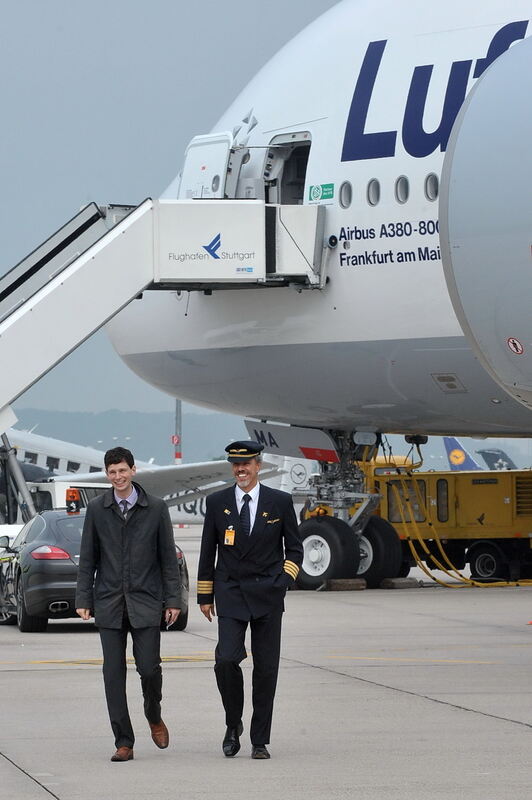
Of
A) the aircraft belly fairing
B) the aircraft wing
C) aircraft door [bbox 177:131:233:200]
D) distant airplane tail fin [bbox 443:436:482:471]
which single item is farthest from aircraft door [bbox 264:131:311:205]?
distant airplane tail fin [bbox 443:436:482:471]

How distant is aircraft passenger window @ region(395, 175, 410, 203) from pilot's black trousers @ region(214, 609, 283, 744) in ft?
38.2

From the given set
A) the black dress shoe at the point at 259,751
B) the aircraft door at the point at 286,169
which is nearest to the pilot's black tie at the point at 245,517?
the black dress shoe at the point at 259,751

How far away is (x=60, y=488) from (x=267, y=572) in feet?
66.8

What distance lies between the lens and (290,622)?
1816 centimetres

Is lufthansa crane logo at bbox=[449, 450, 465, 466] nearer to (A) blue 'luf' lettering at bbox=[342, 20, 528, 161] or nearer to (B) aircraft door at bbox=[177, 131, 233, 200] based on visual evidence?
(B) aircraft door at bbox=[177, 131, 233, 200]

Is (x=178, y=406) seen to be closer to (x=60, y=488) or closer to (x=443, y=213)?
(x=60, y=488)

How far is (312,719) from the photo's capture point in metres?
10.4

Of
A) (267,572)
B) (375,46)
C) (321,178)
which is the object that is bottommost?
(267,572)

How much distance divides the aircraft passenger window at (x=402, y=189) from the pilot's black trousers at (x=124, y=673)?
39.3ft

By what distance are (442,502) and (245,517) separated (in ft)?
57.9

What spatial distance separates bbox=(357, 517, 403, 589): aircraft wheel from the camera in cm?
2411

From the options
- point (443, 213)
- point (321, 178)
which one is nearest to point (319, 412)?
point (321, 178)

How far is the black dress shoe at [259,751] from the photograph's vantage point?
8.91 m

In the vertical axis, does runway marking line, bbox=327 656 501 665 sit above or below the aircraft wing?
below
